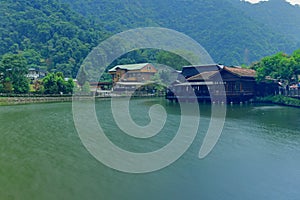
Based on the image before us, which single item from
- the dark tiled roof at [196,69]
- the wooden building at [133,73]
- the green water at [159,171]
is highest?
the wooden building at [133,73]

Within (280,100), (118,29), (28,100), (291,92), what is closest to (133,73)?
(28,100)

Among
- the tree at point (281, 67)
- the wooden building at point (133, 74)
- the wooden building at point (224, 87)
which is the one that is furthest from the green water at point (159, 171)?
the wooden building at point (133, 74)

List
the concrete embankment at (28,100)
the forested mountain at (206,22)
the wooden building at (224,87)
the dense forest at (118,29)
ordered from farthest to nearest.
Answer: the forested mountain at (206,22) → the dense forest at (118,29) → the concrete embankment at (28,100) → the wooden building at (224,87)

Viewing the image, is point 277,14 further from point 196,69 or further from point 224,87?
point 224,87

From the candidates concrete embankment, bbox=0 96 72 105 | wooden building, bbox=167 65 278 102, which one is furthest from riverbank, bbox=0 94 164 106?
wooden building, bbox=167 65 278 102

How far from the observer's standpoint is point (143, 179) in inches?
289

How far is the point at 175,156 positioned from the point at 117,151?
219cm

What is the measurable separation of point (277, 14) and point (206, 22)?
55642 millimetres

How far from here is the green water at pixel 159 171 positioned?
6477 mm

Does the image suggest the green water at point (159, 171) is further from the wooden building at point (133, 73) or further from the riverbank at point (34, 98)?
the wooden building at point (133, 73)

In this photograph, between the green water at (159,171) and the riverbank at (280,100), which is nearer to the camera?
the green water at (159,171)

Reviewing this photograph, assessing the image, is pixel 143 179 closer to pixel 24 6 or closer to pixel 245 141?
pixel 245 141

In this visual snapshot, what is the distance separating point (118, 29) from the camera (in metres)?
101

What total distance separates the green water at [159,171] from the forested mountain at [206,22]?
78.3 m
